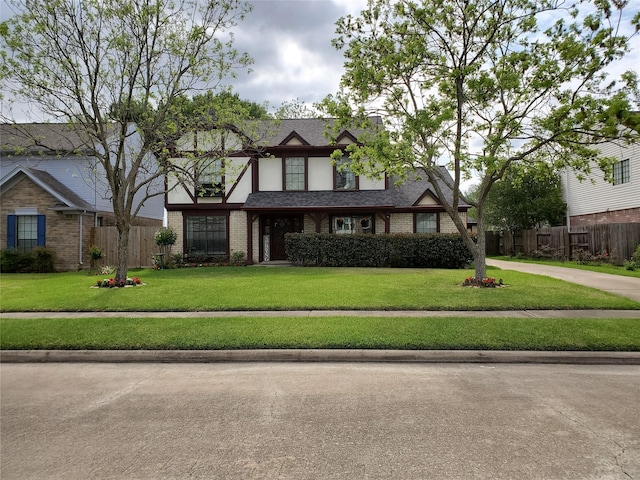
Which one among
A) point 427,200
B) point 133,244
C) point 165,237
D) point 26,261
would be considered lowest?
point 26,261

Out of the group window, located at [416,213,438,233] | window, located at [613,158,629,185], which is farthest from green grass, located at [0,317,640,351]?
window, located at [613,158,629,185]

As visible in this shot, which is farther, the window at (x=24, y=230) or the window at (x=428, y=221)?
the window at (x=428, y=221)

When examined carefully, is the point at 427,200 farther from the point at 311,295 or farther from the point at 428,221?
the point at 311,295

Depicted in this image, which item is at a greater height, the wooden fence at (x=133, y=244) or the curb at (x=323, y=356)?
the wooden fence at (x=133, y=244)

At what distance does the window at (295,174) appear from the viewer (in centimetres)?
2145

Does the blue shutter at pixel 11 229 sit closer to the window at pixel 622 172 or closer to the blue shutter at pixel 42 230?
the blue shutter at pixel 42 230

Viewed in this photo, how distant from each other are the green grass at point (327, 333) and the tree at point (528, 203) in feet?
67.0

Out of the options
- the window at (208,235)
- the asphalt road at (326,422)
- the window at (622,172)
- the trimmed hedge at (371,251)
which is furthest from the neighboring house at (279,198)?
the asphalt road at (326,422)

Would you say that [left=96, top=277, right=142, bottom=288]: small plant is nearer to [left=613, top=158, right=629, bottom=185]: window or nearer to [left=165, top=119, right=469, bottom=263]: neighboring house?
[left=165, top=119, right=469, bottom=263]: neighboring house

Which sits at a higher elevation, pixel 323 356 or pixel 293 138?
pixel 293 138

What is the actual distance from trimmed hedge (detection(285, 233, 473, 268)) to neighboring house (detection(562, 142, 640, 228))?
7.78 metres

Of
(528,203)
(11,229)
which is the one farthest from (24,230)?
(528,203)

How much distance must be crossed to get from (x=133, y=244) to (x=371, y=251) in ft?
37.9

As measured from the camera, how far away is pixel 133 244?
800 inches
